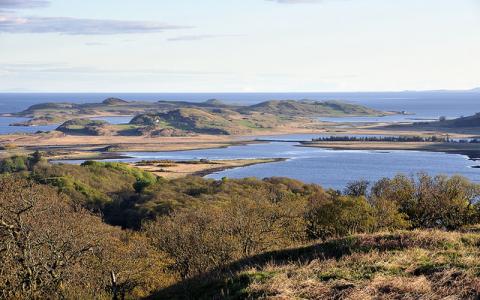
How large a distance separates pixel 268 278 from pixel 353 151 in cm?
15741

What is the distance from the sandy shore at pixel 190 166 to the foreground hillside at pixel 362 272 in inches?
4016

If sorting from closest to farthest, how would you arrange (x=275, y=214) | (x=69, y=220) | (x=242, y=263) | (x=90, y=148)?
1. (x=242, y=263)
2. (x=69, y=220)
3. (x=275, y=214)
4. (x=90, y=148)

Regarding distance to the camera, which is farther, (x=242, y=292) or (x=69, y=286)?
(x=69, y=286)

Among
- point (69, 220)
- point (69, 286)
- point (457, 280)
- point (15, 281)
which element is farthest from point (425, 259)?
point (69, 220)

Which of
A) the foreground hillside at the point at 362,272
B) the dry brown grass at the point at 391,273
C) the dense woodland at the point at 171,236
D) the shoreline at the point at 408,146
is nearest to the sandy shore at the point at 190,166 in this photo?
the shoreline at the point at 408,146

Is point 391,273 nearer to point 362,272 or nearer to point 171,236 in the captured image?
point 362,272

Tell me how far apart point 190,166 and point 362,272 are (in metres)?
122

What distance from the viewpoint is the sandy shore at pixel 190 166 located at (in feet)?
425

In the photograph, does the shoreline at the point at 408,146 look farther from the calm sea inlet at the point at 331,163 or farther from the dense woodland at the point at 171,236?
the dense woodland at the point at 171,236

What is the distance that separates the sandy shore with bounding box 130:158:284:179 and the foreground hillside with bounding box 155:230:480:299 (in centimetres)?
10200

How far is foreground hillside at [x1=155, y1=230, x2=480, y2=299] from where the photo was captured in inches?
664

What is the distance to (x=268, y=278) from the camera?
18906mm

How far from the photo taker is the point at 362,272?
19.1 metres

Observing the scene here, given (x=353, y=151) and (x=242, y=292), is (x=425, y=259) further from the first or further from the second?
(x=353, y=151)
